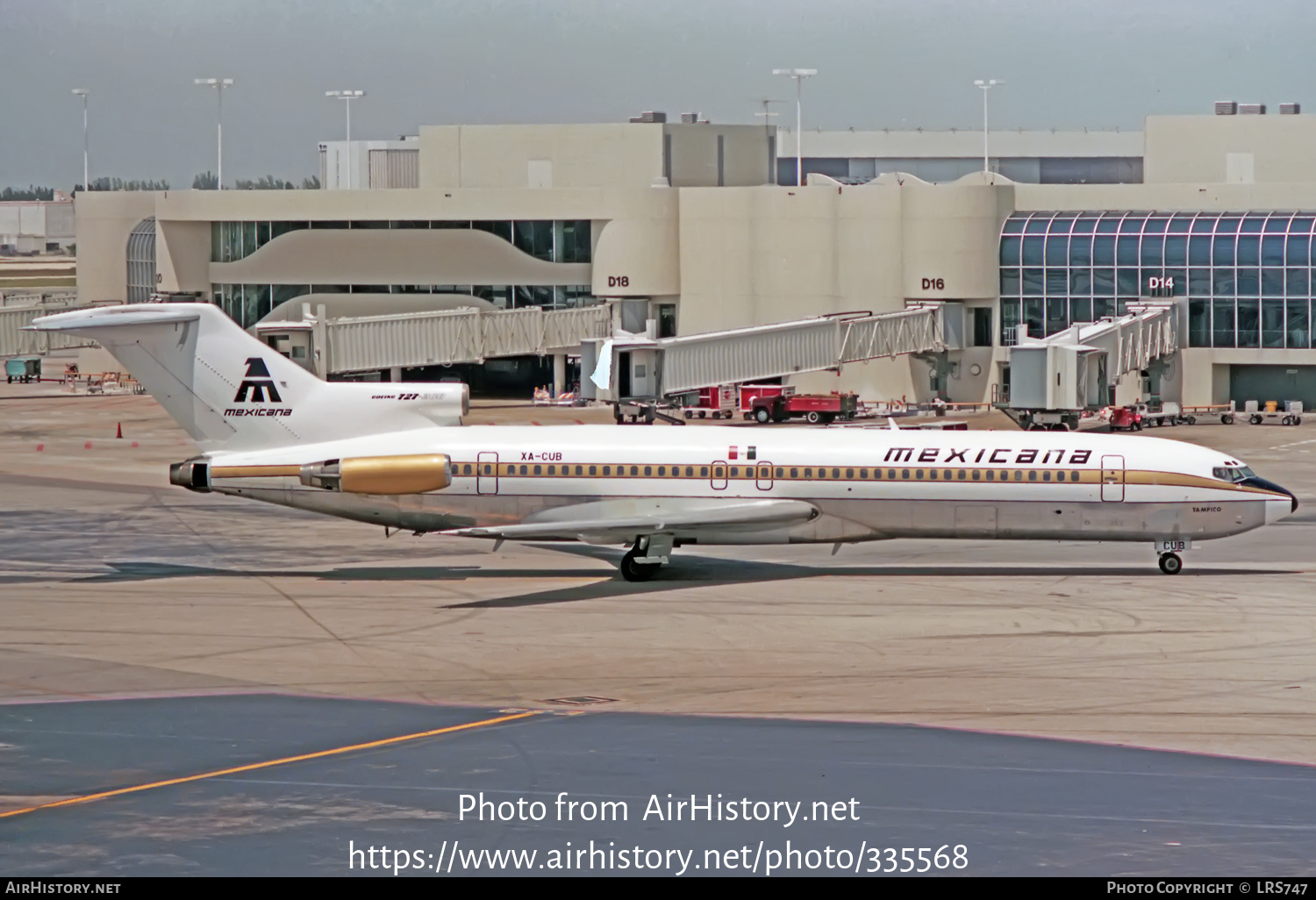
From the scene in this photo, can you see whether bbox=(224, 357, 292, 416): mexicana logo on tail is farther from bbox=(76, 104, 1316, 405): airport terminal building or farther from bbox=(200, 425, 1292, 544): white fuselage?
bbox=(76, 104, 1316, 405): airport terminal building

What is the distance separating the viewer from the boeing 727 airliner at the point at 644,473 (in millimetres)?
40969

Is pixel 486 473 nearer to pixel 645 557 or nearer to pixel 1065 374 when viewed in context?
pixel 645 557

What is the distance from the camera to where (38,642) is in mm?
33625

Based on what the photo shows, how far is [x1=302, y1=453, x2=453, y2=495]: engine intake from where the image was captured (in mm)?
40781

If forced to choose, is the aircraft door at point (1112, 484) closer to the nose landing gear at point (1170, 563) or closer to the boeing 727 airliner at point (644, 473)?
the boeing 727 airliner at point (644, 473)

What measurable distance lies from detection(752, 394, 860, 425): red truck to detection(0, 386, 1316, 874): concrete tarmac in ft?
107

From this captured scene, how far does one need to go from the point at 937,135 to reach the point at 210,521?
495 ft

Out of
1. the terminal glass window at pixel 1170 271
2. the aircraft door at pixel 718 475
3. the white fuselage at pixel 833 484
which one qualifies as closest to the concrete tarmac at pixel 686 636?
the white fuselage at pixel 833 484

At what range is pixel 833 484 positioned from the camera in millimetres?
41250

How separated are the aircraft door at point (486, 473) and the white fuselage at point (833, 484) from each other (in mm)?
29

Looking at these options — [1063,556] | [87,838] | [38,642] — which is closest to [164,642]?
[38,642]

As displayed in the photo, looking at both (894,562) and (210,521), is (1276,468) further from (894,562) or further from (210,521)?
(210,521)

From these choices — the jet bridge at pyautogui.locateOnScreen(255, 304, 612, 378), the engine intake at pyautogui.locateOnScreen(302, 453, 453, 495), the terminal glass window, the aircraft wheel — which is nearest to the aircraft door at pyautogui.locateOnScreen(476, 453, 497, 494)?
the engine intake at pyautogui.locateOnScreen(302, 453, 453, 495)

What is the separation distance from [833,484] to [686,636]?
8124mm
